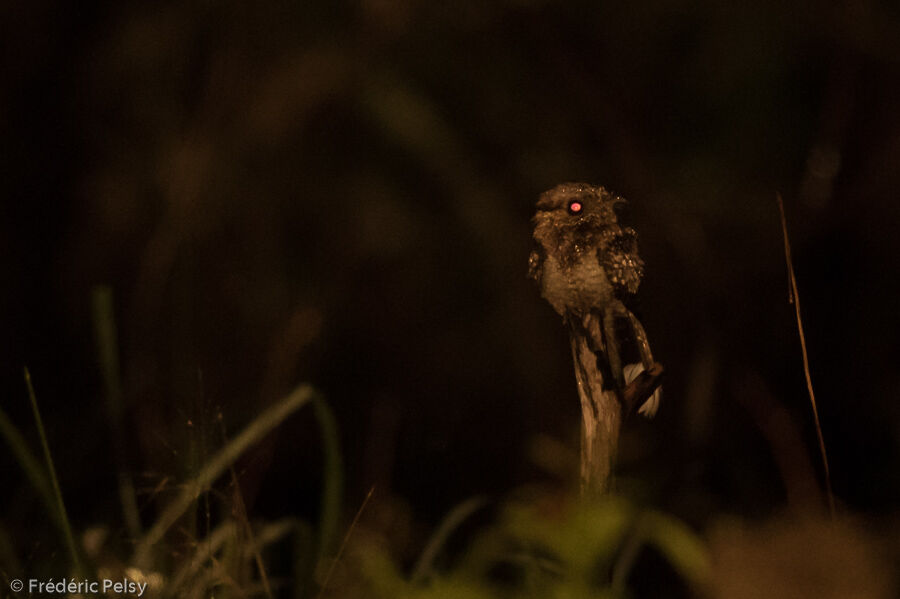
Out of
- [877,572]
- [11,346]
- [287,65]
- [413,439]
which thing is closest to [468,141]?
[287,65]

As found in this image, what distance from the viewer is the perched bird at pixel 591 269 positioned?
1.42 m

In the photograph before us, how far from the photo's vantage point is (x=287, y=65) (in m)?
4.63

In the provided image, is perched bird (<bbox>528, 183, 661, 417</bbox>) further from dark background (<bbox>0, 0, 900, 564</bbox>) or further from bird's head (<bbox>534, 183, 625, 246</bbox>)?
dark background (<bbox>0, 0, 900, 564</bbox>)

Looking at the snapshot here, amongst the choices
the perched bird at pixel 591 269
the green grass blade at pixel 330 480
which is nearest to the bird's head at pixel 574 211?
the perched bird at pixel 591 269

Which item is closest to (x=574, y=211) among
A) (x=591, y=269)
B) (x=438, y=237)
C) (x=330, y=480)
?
(x=591, y=269)

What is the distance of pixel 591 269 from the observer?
4.77 feet

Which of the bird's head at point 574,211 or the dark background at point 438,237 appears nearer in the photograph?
the bird's head at point 574,211

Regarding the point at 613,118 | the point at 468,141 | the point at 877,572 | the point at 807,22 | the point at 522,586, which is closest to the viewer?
the point at 877,572

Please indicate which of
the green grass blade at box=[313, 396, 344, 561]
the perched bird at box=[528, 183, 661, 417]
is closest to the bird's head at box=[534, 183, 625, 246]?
the perched bird at box=[528, 183, 661, 417]

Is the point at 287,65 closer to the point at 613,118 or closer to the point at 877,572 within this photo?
the point at 613,118

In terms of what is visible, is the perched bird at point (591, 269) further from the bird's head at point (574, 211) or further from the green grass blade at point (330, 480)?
the green grass blade at point (330, 480)

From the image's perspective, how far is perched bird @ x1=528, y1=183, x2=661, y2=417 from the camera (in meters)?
1.42

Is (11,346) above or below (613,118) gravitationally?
below

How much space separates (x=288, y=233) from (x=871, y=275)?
2.82 metres
